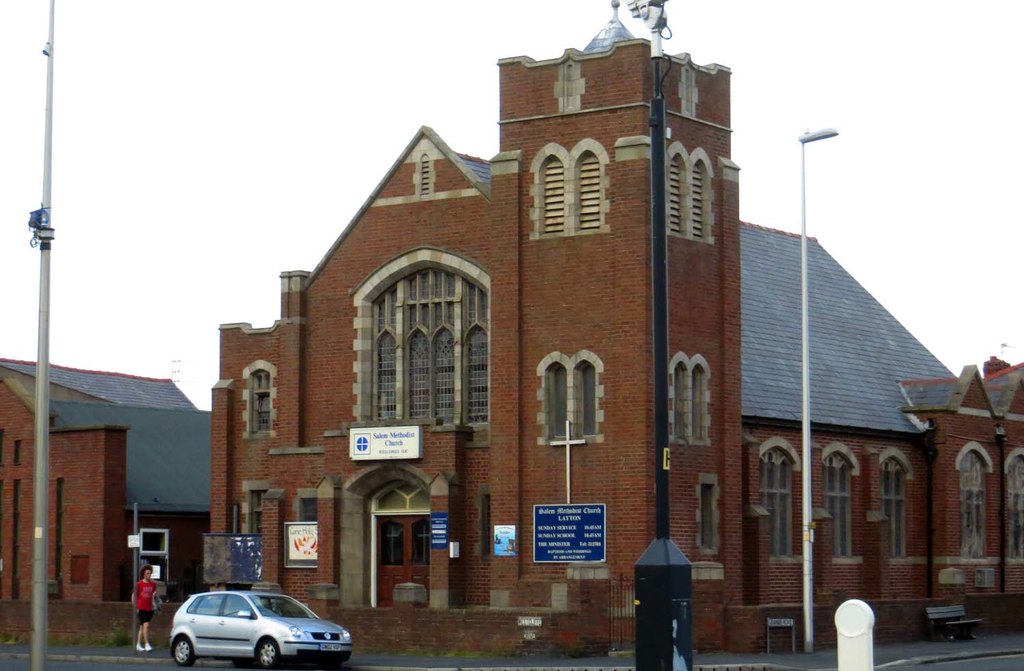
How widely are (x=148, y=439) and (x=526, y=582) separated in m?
17.9

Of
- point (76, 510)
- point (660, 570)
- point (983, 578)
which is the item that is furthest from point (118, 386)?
point (660, 570)

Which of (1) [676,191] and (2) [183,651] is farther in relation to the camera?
(1) [676,191]

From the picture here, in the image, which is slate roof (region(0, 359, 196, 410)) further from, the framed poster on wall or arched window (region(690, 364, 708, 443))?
arched window (region(690, 364, 708, 443))

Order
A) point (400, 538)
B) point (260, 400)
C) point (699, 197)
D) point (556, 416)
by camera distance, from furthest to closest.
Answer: point (260, 400)
point (400, 538)
point (699, 197)
point (556, 416)

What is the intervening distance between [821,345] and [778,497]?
620 cm

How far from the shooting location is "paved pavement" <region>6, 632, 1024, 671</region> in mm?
30234

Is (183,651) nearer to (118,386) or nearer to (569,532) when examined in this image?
(569,532)

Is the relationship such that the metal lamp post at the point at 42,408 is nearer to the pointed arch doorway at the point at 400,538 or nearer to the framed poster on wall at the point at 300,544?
the pointed arch doorway at the point at 400,538

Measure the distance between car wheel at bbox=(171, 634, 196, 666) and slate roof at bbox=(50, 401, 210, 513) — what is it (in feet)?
44.0

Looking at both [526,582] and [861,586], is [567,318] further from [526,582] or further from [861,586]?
[861,586]

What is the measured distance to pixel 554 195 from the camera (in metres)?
36.2

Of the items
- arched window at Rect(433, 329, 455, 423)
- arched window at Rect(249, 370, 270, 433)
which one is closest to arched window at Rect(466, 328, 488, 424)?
arched window at Rect(433, 329, 455, 423)

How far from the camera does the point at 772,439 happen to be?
130ft

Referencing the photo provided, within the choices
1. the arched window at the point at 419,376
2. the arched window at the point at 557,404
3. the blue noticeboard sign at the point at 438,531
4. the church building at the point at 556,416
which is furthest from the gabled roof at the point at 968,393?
the blue noticeboard sign at the point at 438,531
